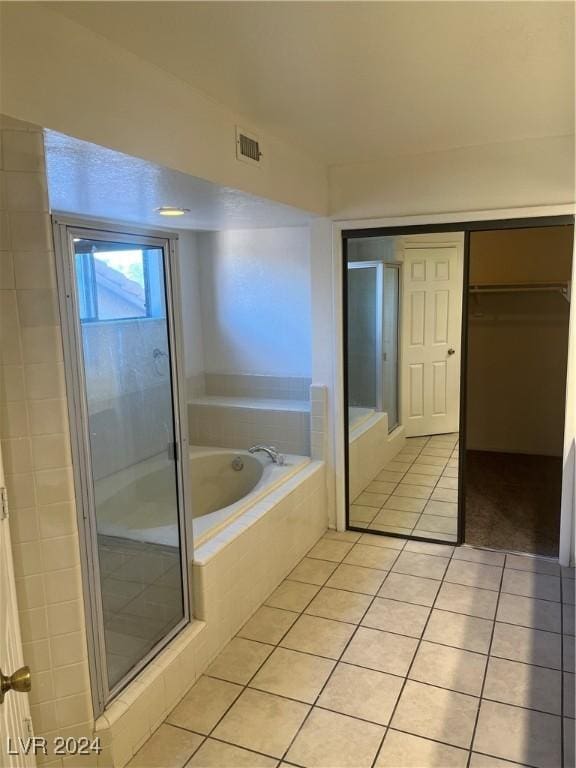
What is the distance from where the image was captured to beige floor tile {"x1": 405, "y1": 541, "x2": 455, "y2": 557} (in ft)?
11.7

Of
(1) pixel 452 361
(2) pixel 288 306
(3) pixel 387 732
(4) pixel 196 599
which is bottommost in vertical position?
Answer: (3) pixel 387 732

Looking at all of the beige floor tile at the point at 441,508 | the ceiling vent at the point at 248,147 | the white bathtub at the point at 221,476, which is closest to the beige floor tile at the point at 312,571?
the white bathtub at the point at 221,476

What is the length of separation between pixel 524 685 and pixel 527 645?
28 cm

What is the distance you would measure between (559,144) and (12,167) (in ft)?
8.61

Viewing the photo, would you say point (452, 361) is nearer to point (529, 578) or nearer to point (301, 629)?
point (529, 578)

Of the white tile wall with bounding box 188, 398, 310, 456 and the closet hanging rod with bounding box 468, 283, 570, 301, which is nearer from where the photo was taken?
Answer: the white tile wall with bounding box 188, 398, 310, 456

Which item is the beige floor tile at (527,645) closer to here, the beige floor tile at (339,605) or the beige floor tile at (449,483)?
the beige floor tile at (339,605)

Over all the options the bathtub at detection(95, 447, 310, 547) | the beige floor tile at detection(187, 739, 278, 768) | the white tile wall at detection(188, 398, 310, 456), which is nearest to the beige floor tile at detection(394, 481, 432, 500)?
the white tile wall at detection(188, 398, 310, 456)

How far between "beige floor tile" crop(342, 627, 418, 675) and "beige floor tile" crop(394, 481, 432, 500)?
1436 mm

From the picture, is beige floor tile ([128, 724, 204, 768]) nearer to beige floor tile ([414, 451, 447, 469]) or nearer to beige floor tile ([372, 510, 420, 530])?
beige floor tile ([372, 510, 420, 530])

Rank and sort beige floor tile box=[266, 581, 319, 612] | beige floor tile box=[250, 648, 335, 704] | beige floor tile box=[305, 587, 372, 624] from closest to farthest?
1. beige floor tile box=[250, 648, 335, 704]
2. beige floor tile box=[305, 587, 372, 624]
3. beige floor tile box=[266, 581, 319, 612]

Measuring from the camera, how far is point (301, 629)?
280 cm

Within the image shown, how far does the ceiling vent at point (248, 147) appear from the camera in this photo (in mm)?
2510

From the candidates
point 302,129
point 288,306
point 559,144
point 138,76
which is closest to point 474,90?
point 302,129
